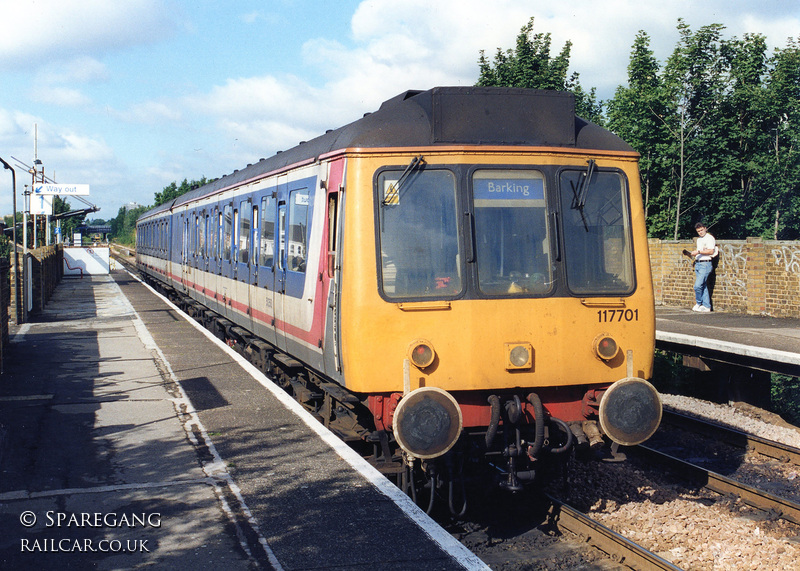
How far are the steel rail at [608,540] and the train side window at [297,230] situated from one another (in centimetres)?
315

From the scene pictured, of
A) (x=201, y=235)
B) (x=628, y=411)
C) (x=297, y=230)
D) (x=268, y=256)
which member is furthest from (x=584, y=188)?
(x=201, y=235)

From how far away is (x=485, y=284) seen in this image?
593 centimetres

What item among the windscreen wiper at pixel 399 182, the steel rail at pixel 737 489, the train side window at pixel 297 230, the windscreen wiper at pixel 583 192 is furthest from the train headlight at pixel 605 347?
the train side window at pixel 297 230

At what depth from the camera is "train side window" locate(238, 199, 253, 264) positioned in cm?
1069

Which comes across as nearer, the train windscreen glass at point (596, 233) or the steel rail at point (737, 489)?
the train windscreen glass at point (596, 233)

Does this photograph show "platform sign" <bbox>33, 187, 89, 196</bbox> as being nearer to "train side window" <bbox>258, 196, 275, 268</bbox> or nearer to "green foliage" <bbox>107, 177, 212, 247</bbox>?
"train side window" <bbox>258, 196, 275, 268</bbox>

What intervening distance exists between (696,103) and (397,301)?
864 inches

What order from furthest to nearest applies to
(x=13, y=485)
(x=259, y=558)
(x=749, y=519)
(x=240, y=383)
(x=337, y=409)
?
(x=240, y=383), (x=337, y=409), (x=749, y=519), (x=13, y=485), (x=259, y=558)

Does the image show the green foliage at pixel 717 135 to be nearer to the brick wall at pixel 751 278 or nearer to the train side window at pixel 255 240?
the brick wall at pixel 751 278

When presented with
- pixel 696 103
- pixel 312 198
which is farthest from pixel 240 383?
pixel 696 103

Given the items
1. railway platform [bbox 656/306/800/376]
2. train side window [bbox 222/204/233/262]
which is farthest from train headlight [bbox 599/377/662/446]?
train side window [bbox 222/204/233/262]

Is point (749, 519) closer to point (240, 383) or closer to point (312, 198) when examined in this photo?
point (312, 198)

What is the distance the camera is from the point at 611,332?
6.16 meters

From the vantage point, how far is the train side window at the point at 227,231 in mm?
12234
